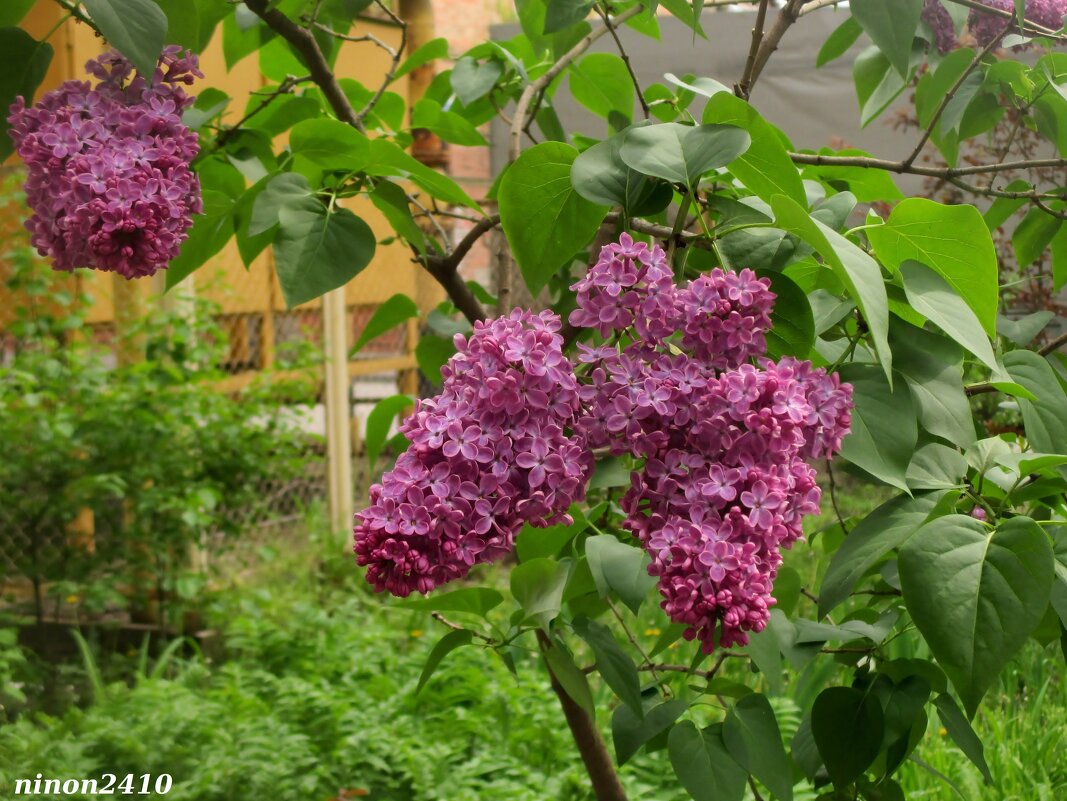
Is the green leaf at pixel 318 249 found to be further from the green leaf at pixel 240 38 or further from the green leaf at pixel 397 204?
the green leaf at pixel 240 38

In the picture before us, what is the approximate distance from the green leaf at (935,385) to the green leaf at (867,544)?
0.04 metres

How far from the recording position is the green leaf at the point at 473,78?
1209mm

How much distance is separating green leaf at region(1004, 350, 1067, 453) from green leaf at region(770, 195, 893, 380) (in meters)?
0.23

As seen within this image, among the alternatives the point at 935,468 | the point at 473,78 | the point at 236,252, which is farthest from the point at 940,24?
the point at 236,252

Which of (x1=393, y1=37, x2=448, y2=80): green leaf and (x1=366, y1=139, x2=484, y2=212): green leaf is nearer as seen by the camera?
(x1=366, y1=139, x2=484, y2=212): green leaf

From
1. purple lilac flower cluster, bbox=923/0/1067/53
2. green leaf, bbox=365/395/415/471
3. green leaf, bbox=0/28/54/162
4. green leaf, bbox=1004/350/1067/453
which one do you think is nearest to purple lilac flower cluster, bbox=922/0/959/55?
purple lilac flower cluster, bbox=923/0/1067/53

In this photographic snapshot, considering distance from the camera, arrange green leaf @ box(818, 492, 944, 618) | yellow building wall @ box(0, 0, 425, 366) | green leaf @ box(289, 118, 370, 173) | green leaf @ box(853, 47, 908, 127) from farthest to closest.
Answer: yellow building wall @ box(0, 0, 425, 366)
green leaf @ box(853, 47, 908, 127)
green leaf @ box(289, 118, 370, 173)
green leaf @ box(818, 492, 944, 618)

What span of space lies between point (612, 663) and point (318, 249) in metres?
0.34

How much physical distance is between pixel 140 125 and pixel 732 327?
39cm

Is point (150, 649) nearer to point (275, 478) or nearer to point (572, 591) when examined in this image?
point (275, 478)

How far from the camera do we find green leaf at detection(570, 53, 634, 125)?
1.22m

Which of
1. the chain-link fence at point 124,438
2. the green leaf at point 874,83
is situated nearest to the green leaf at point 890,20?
the green leaf at point 874,83

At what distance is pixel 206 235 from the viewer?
0.93 meters

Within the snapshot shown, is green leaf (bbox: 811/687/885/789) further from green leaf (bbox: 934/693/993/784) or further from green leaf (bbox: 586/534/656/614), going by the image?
green leaf (bbox: 586/534/656/614)
